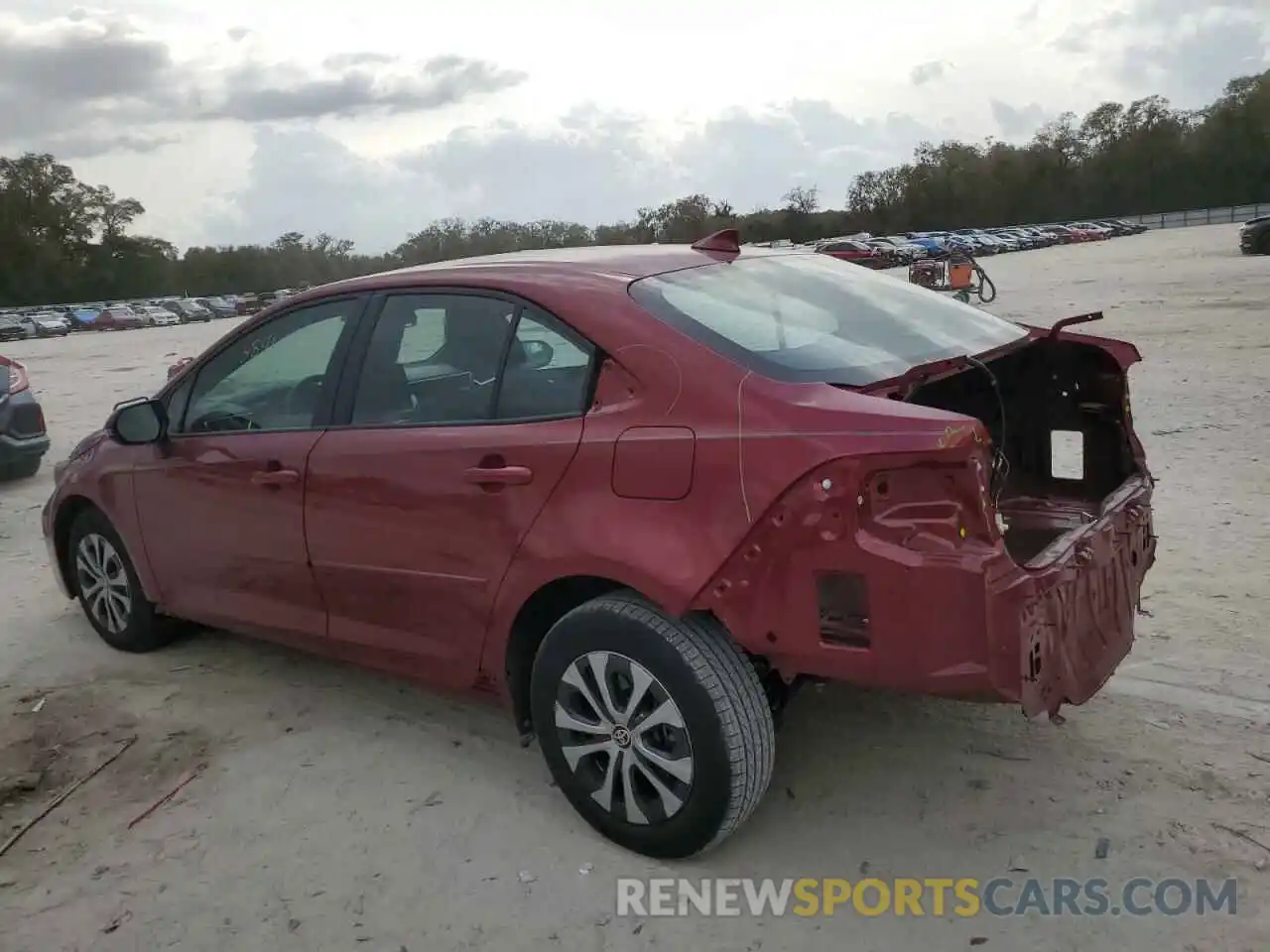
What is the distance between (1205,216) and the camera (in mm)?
76375

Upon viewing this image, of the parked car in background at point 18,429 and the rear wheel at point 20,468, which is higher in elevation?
the parked car in background at point 18,429

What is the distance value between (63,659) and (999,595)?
4209 millimetres

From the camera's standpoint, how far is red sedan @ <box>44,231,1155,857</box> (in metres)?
2.64

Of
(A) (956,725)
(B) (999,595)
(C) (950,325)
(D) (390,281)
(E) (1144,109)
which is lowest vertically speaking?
(A) (956,725)

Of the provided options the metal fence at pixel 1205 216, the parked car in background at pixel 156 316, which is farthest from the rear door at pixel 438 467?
the metal fence at pixel 1205 216

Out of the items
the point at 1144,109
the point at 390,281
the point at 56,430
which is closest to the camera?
the point at 390,281

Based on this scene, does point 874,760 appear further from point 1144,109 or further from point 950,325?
point 1144,109

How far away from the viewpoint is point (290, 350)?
405cm

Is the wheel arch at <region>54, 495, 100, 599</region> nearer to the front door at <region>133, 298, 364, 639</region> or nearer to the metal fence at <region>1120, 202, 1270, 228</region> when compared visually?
the front door at <region>133, 298, 364, 639</region>

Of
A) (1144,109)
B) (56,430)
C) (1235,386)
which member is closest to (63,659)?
(56,430)

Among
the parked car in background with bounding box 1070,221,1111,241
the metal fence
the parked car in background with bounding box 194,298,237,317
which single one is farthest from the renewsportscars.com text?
the metal fence

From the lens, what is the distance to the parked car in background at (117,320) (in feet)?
169

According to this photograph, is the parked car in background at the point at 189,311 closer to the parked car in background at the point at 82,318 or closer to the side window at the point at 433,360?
the parked car in background at the point at 82,318

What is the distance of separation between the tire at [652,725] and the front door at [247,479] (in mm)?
1201
